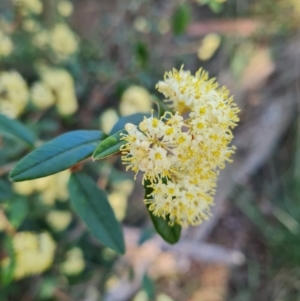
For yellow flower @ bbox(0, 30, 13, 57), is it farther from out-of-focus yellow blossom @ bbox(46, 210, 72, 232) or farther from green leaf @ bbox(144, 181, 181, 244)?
green leaf @ bbox(144, 181, 181, 244)

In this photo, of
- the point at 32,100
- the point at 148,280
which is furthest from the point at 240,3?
the point at 148,280

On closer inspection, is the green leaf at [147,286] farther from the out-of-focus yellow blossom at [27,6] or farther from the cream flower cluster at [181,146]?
the out-of-focus yellow blossom at [27,6]

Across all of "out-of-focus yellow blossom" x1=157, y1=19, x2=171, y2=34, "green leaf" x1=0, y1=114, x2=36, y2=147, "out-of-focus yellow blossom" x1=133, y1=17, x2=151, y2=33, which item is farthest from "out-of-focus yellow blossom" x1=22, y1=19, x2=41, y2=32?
"green leaf" x1=0, y1=114, x2=36, y2=147

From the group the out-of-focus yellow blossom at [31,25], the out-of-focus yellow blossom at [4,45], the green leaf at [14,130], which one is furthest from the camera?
the out-of-focus yellow blossom at [31,25]

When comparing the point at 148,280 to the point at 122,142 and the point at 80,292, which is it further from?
the point at 122,142

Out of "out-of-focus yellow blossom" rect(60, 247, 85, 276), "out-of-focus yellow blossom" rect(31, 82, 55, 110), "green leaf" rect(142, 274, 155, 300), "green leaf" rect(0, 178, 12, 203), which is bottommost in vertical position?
"green leaf" rect(142, 274, 155, 300)

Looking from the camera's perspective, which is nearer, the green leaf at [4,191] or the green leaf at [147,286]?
the green leaf at [4,191]

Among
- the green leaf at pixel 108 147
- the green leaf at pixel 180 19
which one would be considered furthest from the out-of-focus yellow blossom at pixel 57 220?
the green leaf at pixel 108 147

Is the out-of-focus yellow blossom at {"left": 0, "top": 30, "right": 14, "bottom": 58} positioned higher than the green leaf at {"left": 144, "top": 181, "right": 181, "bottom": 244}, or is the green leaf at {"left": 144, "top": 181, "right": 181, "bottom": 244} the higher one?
the out-of-focus yellow blossom at {"left": 0, "top": 30, "right": 14, "bottom": 58}
